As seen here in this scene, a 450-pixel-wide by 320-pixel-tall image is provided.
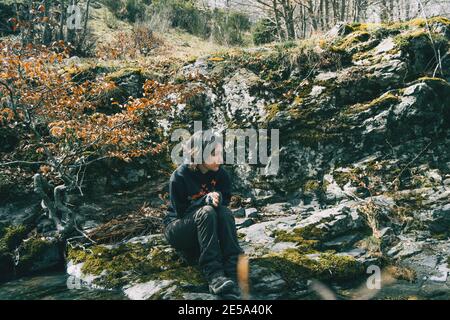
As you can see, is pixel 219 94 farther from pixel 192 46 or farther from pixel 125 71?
pixel 192 46

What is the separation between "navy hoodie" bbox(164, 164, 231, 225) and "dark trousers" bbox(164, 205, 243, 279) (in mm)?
116

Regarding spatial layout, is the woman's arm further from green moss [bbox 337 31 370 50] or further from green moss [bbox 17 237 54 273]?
green moss [bbox 337 31 370 50]

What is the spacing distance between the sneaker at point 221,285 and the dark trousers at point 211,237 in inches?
3.2

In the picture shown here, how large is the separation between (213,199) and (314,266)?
4.22ft

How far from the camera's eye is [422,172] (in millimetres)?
5934

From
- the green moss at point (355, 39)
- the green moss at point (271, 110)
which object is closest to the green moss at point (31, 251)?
the green moss at point (271, 110)

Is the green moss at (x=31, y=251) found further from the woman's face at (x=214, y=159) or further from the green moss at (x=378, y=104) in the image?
the green moss at (x=378, y=104)

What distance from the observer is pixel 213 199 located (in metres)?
3.82

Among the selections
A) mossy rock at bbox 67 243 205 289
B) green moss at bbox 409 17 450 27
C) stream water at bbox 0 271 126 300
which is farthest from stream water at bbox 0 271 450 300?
green moss at bbox 409 17 450 27

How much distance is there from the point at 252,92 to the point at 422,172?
10.6 ft

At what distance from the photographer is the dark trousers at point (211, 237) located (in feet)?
11.9

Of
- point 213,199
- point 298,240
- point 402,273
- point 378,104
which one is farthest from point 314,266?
point 378,104

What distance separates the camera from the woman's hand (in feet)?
12.5
